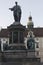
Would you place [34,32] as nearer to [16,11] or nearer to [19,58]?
[16,11]

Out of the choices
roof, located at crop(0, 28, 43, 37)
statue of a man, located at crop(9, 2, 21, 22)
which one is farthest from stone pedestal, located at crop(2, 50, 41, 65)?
roof, located at crop(0, 28, 43, 37)

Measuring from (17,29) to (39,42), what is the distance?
2250 inches

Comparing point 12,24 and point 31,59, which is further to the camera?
point 12,24

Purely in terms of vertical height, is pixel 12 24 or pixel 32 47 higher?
pixel 12 24

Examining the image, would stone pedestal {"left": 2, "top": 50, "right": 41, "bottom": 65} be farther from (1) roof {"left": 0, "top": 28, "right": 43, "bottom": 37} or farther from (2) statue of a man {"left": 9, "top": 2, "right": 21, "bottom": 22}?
(1) roof {"left": 0, "top": 28, "right": 43, "bottom": 37}

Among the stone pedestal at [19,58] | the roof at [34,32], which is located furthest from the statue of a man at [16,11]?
the roof at [34,32]

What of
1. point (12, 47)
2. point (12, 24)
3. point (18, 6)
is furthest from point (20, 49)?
point (18, 6)

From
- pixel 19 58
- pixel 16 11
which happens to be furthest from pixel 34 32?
pixel 19 58

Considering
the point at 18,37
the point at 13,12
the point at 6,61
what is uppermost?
the point at 13,12

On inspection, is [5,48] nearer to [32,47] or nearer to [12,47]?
[12,47]

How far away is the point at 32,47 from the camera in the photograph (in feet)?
96.2

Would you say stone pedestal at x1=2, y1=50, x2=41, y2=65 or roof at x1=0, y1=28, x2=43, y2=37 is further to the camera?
roof at x1=0, y1=28, x2=43, y2=37

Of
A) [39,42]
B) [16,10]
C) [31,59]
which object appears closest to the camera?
[31,59]

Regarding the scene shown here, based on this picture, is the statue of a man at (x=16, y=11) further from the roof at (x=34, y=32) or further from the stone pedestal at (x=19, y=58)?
the roof at (x=34, y=32)
